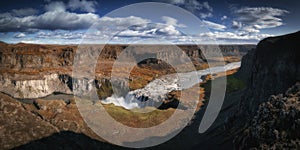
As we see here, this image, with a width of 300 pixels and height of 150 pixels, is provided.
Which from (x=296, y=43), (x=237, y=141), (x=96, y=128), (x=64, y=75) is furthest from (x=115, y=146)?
(x=64, y=75)

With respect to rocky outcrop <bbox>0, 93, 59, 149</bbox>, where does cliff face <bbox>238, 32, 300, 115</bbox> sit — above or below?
above

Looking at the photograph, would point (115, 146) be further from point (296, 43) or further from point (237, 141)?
point (296, 43)

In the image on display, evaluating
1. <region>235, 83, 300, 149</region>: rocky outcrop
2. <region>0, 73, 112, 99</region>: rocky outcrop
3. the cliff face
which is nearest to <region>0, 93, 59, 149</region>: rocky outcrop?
<region>235, 83, 300, 149</region>: rocky outcrop

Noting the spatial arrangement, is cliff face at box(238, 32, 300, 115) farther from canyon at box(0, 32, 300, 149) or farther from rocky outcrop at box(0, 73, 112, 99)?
rocky outcrop at box(0, 73, 112, 99)

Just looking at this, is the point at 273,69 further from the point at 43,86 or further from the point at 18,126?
the point at 43,86

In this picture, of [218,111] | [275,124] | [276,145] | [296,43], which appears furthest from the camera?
[218,111]

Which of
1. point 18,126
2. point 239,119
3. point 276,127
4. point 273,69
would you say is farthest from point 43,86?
point 276,127
